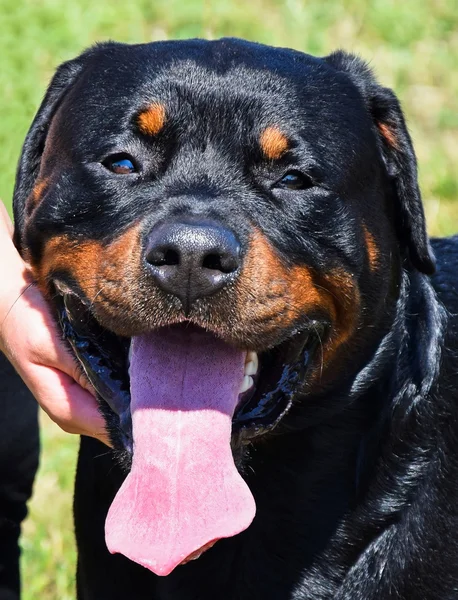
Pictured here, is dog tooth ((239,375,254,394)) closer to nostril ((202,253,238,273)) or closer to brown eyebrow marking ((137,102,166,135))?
nostril ((202,253,238,273))

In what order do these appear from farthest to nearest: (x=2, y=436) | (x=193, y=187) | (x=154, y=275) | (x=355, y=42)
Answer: (x=355, y=42) → (x=2, y=436) → (x=193, y=187) → (x=154, y=275)

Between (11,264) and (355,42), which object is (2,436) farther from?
(355,42)

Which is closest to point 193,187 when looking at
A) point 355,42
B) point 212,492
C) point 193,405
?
point 193,405

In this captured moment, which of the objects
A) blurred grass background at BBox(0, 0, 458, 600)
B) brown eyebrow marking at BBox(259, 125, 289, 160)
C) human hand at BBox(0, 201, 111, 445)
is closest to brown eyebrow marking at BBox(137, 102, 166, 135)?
brown eyebrow marking at BBox(259, 125, 289, 160)

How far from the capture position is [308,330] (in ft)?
10.2

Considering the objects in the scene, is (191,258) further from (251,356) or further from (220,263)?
(251,356)

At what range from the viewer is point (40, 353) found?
3363mm

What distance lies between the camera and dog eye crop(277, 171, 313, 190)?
3182mm

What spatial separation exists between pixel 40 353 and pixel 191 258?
2.58 feet

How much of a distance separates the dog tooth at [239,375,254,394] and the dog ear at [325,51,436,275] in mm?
632

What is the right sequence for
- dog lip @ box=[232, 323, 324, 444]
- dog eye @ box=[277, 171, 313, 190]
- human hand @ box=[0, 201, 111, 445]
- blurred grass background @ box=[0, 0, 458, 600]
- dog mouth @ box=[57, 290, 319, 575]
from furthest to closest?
blurred grass background @ box=[0, 0, 458, 600]
human hand @ box=[0, 201, 111, 445]
dog eye @ box=[277, 171, 313, 190]
dog lip @ box=[232, 323, 324, 444]
dog mouth @ box=[57, 290, 319, 575]

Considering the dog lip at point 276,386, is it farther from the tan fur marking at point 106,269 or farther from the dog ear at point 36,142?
the dog ear at point 36,142

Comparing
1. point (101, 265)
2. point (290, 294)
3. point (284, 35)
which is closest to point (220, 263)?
point (290, 294)

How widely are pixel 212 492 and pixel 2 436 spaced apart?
127 cm
